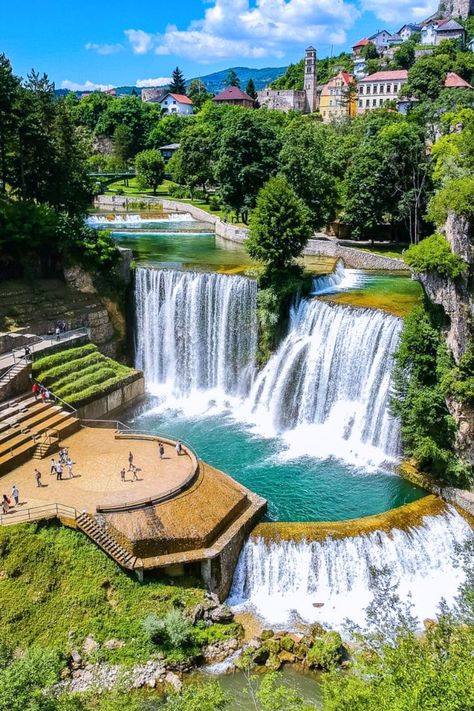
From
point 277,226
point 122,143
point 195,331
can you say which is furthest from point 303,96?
point 195,331

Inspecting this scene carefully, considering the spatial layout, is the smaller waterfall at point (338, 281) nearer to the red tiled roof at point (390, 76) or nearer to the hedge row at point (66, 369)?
the hedge row at point (66, 369)

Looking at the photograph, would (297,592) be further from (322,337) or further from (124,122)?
(124,122)

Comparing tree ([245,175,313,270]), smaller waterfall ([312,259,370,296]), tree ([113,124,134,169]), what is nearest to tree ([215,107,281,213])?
smaller waterfall ([312,259,370,296])

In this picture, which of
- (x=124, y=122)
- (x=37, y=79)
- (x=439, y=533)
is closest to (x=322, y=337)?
(x=439, y=533)

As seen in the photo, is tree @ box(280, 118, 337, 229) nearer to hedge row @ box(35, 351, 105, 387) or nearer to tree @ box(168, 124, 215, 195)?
hedge row @ box(35, 351, 105, 387)

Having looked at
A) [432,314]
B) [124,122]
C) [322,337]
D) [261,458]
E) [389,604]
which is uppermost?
[124,122]

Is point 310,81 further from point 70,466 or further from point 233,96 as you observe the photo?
point 70,466
